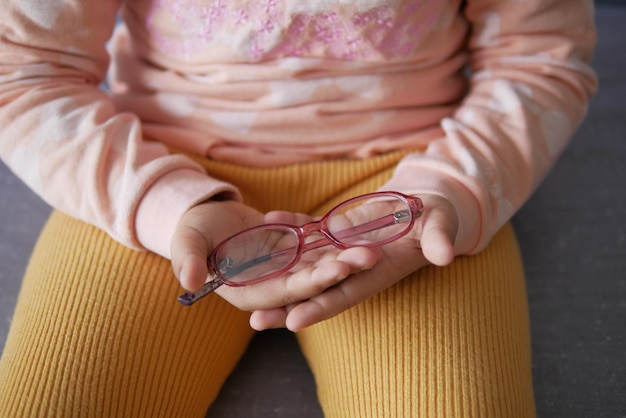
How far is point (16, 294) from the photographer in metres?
0.73

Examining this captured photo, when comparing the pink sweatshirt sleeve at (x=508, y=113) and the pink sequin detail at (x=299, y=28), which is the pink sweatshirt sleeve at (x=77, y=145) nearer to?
the pink sequin detail at (x=299, y=28)

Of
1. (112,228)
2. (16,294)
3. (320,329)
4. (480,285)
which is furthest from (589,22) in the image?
(16,294)

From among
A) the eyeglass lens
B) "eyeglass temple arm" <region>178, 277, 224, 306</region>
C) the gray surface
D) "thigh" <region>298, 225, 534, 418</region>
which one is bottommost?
the gray surface

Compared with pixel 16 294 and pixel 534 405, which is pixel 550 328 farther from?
pixel 16 294

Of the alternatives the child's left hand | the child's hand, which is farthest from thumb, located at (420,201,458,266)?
the child's hand

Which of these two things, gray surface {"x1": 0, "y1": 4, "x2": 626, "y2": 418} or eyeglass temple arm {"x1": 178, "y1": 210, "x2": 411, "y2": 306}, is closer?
eyeglass temple arm {"x1": 178, "y1": 210, "x2": 411, "y2": 306}

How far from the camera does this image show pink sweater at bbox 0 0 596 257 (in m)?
0.60

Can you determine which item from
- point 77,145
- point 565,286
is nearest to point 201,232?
point 77,145

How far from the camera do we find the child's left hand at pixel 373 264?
0.50 meters

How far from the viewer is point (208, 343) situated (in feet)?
2.00

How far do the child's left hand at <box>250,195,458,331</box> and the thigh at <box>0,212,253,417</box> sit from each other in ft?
0.35

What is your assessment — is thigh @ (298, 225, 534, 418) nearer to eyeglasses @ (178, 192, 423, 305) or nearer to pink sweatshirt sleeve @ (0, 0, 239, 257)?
eyeglasses @ (178, 192, 423, 305)

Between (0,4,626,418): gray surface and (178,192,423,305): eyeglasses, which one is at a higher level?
(178,192,423,305): eyeglasses

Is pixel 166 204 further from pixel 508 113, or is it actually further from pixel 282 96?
pixel 508 113
